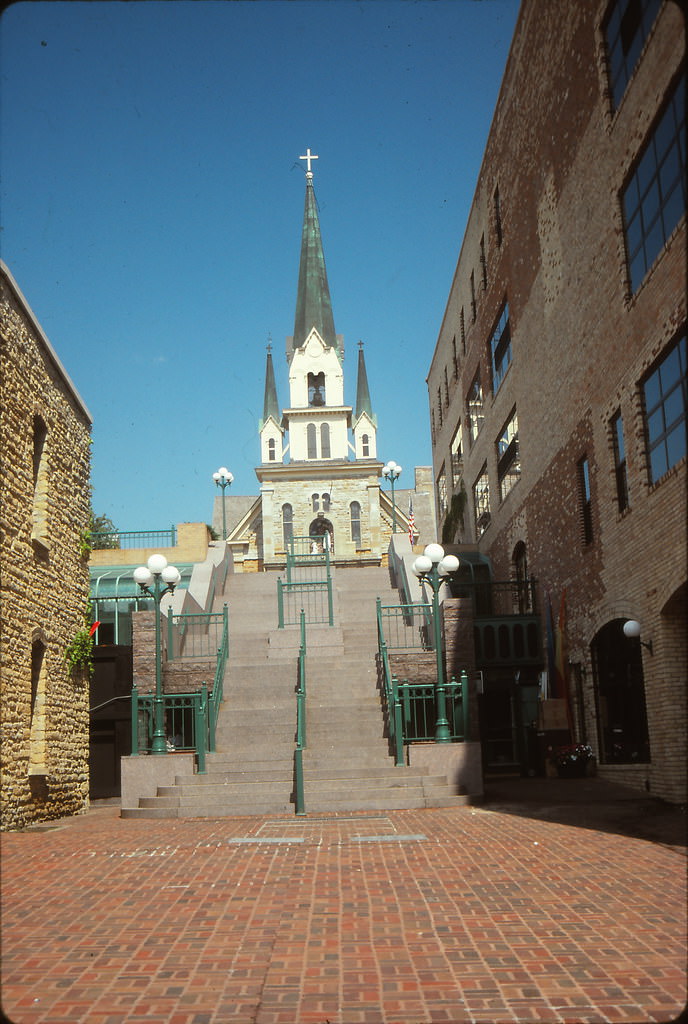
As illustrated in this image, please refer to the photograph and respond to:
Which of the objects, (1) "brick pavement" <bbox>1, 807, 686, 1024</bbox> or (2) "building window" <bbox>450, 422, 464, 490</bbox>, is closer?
(1) "brick pavement" <bbox>1, 807, 686, 1024</bbox>

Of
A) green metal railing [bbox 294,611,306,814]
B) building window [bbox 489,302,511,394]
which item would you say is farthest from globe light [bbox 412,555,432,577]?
building window [bbox 489,302,511,394]

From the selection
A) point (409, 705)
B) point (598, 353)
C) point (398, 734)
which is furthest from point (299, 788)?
point (598, 353)

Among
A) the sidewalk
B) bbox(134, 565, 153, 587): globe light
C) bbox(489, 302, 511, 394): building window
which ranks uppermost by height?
bbox(489, 302, 511, 394): building window

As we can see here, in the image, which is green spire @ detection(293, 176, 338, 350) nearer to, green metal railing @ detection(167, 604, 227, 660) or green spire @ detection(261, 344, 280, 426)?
green spire @ detection(261, 344, 280, 426)

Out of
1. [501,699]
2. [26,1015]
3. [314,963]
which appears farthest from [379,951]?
[501,699]

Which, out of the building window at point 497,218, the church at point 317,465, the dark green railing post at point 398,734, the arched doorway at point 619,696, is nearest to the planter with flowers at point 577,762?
the arched doorway at point 619,696

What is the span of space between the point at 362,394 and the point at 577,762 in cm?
5909

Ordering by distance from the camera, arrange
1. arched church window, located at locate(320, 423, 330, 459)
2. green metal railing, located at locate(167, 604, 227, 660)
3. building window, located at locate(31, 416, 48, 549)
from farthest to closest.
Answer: arched church window, located at locate(320, 423, 330, 459) < green metal railing, located at locate(167, 604, 227, 660) < building window, located at locate(31, 416, 48, 549)

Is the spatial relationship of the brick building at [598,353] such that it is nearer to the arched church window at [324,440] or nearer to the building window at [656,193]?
the building window at [656,193]

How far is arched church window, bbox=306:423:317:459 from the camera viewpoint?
66000mm

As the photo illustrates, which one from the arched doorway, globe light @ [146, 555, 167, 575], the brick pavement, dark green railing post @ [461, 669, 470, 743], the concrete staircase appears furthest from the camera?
the arched doorway

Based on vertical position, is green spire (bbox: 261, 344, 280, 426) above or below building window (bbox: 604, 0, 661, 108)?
above

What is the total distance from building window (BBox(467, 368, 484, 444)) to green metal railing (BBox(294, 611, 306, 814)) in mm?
14021

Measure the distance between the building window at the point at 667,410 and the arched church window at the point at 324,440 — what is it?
51.3m
